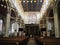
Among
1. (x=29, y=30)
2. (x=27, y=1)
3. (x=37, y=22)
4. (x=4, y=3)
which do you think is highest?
(x=27, y=1)

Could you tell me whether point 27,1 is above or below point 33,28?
above

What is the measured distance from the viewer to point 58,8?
44.5ft

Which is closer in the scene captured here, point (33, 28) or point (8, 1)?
point (8, 1)

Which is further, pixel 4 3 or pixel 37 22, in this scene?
pixel 37 22

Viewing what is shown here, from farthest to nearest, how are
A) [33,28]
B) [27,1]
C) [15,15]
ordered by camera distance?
[33,28] → [27,1] → [15,15]

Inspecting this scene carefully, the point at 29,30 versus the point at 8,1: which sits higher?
the point at 8,1

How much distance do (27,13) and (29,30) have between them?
236 inches

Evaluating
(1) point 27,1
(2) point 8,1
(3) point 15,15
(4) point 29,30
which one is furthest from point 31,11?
(2) point 8,1

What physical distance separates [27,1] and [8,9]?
12.2 metres

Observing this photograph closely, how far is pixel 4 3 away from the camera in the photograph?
49.6 feet

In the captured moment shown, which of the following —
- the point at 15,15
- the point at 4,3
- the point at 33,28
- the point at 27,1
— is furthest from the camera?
the point at 33,28

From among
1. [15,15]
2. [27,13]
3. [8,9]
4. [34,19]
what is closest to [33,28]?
[34,19]

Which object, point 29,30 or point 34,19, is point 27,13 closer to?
point 34,19

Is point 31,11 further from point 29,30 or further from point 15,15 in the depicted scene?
point 15,15
